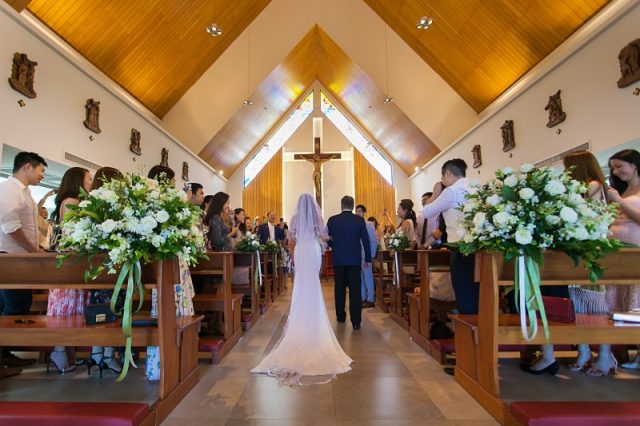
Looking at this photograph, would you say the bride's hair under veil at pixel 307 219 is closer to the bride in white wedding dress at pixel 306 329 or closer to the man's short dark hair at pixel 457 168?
the bride in white wedding dress at pixel 306 329

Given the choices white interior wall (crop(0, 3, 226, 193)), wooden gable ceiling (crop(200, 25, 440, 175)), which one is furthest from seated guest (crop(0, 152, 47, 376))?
wooden gable ceiling (crop(200, 25, 440, 175))

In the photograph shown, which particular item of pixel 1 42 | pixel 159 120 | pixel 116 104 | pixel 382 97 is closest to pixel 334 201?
pixel 382 97

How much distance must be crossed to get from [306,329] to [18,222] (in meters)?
2.51

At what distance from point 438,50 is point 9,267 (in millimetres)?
8269

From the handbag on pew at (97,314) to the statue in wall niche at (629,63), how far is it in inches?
219

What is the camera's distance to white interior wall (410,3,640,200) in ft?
14.7

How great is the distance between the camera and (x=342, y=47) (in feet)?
31.7

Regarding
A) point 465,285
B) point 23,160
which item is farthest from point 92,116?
point 465,285

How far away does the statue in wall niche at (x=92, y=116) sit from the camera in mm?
5908

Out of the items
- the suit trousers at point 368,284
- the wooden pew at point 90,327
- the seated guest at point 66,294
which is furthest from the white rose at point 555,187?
the suit trousers at point 368,284

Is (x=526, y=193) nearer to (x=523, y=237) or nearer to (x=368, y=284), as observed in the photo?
(x=523, y=237)

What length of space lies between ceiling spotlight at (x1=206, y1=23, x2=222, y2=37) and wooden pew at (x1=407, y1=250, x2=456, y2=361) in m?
6.47

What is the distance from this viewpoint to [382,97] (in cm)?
1041

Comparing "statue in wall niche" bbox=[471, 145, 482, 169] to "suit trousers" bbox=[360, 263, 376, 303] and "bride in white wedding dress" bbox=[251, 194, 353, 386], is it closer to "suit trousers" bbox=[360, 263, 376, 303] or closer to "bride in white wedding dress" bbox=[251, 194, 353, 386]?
"suit trousers" bbox=[360, 263, 376, 303]
